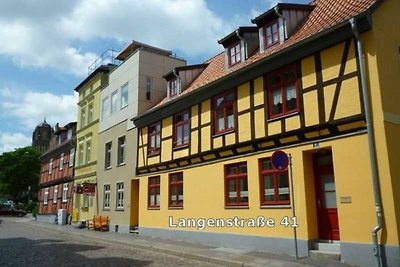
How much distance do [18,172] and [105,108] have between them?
1772 inches

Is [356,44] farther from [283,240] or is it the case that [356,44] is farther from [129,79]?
[129,79]

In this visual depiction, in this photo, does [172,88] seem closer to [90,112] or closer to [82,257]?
[82,257]

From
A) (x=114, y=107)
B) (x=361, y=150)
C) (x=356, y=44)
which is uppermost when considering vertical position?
(x=114, y=107)

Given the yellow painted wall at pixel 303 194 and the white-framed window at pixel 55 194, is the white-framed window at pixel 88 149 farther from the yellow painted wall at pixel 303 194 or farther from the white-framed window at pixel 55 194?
the yellow painted wall at pixel 303 194

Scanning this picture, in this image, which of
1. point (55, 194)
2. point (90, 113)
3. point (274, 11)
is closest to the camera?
point (274, 11)

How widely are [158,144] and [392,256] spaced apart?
12865 millimetres

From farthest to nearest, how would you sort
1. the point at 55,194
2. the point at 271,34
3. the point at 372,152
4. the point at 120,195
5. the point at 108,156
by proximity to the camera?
the point at 55,194 < the point at 108,156 < the point at 120,195 < the point at 271,34 < the point at 372,152

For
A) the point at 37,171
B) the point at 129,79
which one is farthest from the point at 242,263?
the point at 37,171

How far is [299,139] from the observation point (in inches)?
493

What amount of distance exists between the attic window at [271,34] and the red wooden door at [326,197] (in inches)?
191

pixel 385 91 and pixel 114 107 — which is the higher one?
pixel 114 107

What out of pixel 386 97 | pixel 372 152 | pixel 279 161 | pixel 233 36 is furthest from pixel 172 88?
pixel 372 152

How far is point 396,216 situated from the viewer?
32.7ft

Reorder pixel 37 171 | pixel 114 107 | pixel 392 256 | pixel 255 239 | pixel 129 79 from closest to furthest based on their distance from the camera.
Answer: pixel 392 256
pixel 255 239
pixel 129 79
pixel 114 107
pixel 37 171
